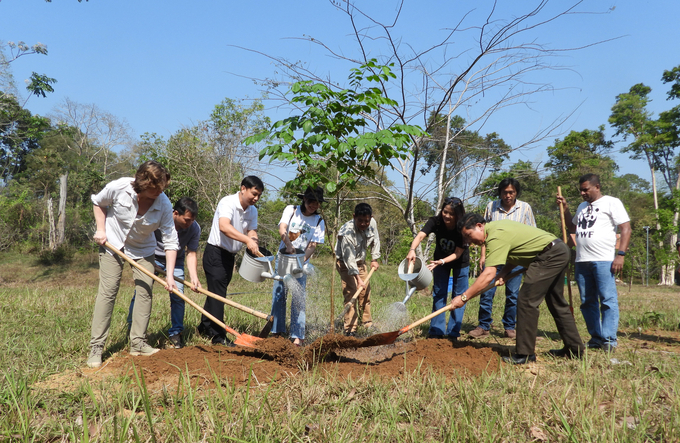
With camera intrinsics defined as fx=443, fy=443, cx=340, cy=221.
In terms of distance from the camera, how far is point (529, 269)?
13.3 feet

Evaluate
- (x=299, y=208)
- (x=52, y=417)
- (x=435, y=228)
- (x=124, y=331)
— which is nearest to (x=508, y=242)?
(x=435, y=228)

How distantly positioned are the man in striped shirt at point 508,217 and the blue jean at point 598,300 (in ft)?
2.40

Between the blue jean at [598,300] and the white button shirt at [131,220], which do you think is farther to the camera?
the blue jean at [598,300]

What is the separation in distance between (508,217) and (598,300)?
1.28 meters

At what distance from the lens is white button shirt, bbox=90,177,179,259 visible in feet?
12.4

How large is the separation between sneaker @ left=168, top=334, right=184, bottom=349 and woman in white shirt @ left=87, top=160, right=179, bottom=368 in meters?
0.51

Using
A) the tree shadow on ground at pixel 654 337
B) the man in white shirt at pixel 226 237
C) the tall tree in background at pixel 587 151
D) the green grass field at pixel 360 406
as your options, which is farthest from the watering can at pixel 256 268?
the tall tree in background at pixel 587 151

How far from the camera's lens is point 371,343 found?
3730mm

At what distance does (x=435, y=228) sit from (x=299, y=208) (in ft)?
5.26

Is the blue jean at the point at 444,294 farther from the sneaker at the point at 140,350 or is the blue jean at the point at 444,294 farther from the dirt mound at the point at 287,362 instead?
the sneaker at the point at 140,350

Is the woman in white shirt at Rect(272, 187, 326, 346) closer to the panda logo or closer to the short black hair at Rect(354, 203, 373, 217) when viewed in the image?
the short black hair at Rect(354, 203, 373, 217)

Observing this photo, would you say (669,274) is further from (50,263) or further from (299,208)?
(50,263)

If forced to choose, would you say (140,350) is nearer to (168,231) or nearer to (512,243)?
(168,231)

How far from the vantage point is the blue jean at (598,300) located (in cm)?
446
